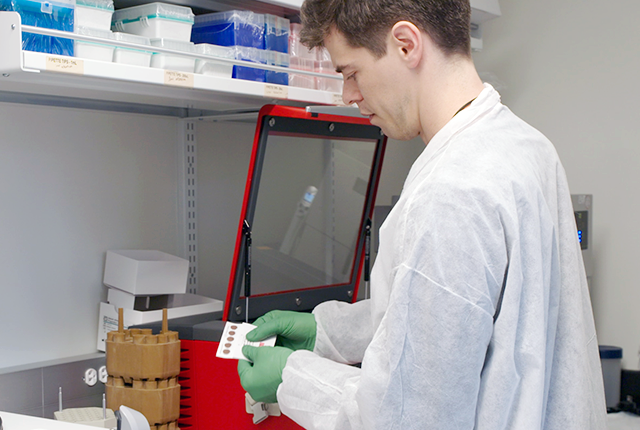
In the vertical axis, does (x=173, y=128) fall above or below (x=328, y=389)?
above

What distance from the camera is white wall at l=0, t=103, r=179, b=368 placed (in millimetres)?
1803

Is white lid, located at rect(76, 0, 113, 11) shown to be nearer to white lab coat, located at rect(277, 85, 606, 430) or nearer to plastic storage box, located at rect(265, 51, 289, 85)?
plastic storage box, located at rect(265, 51, 289, 85)

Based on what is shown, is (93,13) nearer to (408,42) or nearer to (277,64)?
(277,64)

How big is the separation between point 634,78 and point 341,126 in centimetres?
126

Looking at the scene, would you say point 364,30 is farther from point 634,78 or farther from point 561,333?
point 634,78

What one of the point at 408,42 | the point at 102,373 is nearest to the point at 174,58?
the point at 408,42

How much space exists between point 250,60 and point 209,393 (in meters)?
0.85

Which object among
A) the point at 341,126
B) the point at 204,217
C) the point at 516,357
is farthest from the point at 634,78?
the point at 516,357

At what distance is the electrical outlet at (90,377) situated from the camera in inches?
72.3

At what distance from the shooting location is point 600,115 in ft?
8.67

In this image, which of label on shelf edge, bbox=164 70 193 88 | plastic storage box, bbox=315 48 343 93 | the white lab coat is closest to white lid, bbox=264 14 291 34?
plastic storage box, bbox=315 48 343 93

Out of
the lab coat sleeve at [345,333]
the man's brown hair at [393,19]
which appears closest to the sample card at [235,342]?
the lab coat sleeve at [345,333]

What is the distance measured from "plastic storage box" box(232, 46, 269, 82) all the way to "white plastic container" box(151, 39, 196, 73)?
130 millimetres

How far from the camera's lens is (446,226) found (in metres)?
0.79
